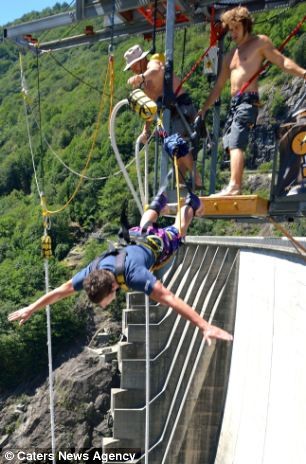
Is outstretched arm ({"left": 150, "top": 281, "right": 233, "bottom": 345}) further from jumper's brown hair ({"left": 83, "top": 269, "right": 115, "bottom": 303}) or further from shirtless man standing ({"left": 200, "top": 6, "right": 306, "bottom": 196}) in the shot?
shirtless man standing ({"left": 200, "top": 6, "right": 306, "bottom": 196})

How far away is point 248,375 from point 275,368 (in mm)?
1911

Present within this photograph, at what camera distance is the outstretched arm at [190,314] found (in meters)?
3.96

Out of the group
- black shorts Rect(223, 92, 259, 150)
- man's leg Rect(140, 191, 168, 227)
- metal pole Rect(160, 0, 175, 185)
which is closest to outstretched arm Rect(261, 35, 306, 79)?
black shorts Rect(223, 92, 259, 150)

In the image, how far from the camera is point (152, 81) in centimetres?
732

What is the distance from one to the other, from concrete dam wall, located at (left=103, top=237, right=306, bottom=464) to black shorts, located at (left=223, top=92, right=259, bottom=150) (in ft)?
6.69

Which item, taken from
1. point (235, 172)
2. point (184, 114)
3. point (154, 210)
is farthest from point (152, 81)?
point (154, 210)

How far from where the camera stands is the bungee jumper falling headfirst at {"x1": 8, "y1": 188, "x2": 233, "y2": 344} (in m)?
4.31

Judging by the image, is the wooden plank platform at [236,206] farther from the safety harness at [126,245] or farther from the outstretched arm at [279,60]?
the outstretched arm at [279,60]

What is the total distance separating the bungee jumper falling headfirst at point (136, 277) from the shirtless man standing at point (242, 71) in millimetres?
1201

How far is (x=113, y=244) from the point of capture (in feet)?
16.8

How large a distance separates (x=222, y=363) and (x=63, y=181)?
61090 millimetres

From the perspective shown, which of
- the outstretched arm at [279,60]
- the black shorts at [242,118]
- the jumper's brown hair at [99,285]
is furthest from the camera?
the black shorts at [242,118]

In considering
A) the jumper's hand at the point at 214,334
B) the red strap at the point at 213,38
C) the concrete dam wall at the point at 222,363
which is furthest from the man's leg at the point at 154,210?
the red strap at the point at 213,38

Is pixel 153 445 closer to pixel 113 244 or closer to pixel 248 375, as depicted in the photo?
pixel 248 375
